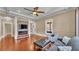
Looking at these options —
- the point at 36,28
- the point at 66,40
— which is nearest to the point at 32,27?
the point at 36,28

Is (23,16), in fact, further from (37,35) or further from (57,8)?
(57,8)

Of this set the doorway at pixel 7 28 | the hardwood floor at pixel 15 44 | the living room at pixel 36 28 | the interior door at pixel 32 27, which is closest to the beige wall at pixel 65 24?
the living room at pixel 36 28

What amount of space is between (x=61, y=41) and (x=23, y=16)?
100 centimetres

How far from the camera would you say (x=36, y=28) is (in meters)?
2.32

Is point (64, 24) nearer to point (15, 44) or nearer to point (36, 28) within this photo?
point (36, 28)

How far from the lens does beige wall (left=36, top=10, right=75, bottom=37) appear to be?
6.88 feet

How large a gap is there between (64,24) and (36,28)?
0.65m

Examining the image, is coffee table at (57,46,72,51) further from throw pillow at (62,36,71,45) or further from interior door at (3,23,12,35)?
interior door at (3,23,12,35)

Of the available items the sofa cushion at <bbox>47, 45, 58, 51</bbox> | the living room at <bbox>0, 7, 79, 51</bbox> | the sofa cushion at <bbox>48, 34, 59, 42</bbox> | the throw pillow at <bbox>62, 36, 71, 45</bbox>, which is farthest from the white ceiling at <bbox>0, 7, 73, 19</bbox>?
the sofa cushion at <bbox>47, 45, 58, 51</bbox>

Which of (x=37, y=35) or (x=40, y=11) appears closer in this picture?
(x=40, y=11)
